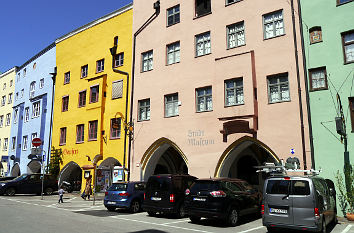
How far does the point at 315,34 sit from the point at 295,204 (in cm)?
974

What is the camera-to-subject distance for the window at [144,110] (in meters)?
22.8

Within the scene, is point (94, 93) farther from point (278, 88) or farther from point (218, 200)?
point (218, 200)

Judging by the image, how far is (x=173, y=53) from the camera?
22.0 meters

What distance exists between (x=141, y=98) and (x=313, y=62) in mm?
11747

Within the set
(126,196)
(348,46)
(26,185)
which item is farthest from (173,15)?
(26,185)

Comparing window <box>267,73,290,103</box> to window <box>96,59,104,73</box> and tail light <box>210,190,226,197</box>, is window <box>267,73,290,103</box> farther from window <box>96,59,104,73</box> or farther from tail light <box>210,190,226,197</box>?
window <box>96,59,104,73</box>

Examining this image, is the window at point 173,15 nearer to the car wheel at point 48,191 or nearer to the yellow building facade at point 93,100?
the yellow building facade at point 93,100

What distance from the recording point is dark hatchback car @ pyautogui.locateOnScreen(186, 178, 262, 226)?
38.3ft

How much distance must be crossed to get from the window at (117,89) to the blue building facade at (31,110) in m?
10.1

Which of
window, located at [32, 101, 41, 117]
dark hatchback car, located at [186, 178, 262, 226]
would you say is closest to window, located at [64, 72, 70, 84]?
window, located at [32, 101, 41, 117]

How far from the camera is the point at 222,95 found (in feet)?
60.0

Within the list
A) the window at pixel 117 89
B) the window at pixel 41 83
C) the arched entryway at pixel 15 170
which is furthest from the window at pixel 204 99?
the arched entryway at pixel 15 170

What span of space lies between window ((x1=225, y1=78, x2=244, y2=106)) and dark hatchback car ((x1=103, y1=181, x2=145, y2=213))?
6.86 metres

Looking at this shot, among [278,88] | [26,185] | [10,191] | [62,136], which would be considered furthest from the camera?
[62,136]
